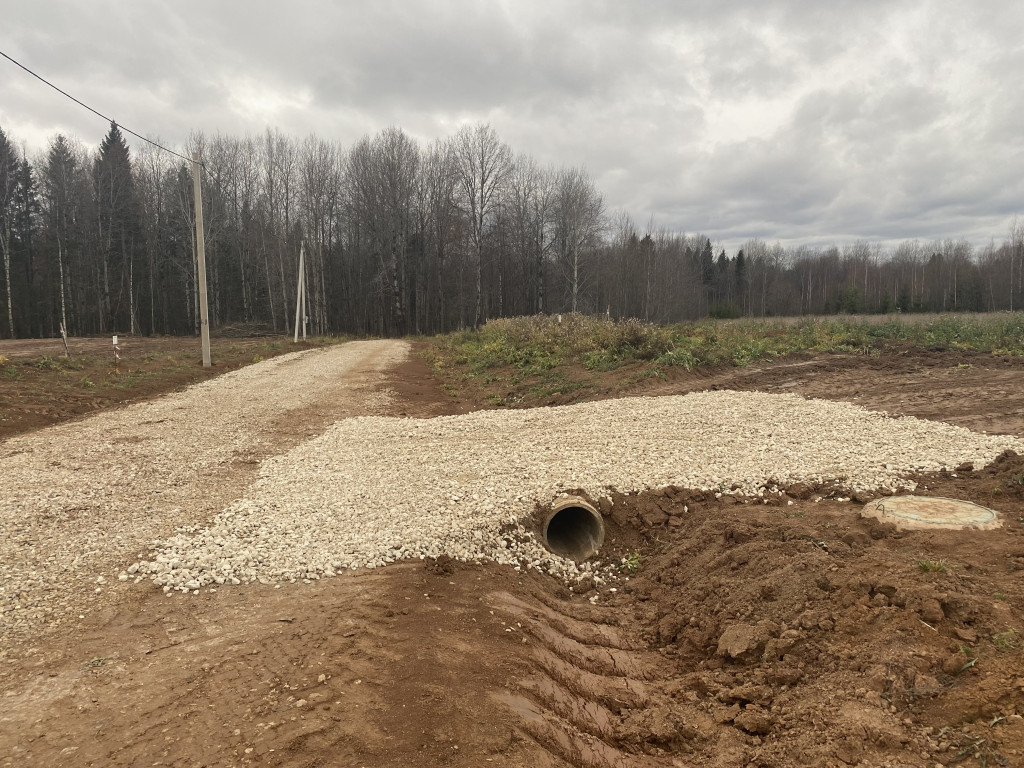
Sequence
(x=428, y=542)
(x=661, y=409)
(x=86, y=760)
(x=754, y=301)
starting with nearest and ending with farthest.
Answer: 1. (x=86, y=760)
2. (x=428, y=542)
3. (x=661, y=409)
4. (x=754, y=301)

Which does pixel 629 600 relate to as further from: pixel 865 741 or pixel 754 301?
pixel 754 301

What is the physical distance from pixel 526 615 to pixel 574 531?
80.5 inches

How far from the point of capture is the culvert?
5.89 meters

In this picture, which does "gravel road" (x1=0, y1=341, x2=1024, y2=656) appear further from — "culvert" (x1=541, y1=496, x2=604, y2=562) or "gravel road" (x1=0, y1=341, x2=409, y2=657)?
"culvert" (x1=541, y1=496, x2=604, y2=562)

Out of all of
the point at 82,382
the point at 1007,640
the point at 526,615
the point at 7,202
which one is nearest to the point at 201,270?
the point at 82,382

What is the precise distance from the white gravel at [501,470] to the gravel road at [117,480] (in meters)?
0.41

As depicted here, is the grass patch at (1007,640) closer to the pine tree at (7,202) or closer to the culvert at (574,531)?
the culvert at (574,531)

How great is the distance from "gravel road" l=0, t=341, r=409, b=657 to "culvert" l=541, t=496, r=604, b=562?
145 inches

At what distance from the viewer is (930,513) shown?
16.5 feet

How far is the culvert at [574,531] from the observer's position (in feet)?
19.3

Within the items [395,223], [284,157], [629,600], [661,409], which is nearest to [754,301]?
[395,223]

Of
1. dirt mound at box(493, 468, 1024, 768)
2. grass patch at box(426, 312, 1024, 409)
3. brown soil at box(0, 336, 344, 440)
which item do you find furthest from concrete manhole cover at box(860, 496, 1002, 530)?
brown soil at box(0, 336, 344, 440)

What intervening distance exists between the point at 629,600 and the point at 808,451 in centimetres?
418

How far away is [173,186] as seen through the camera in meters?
50.1
